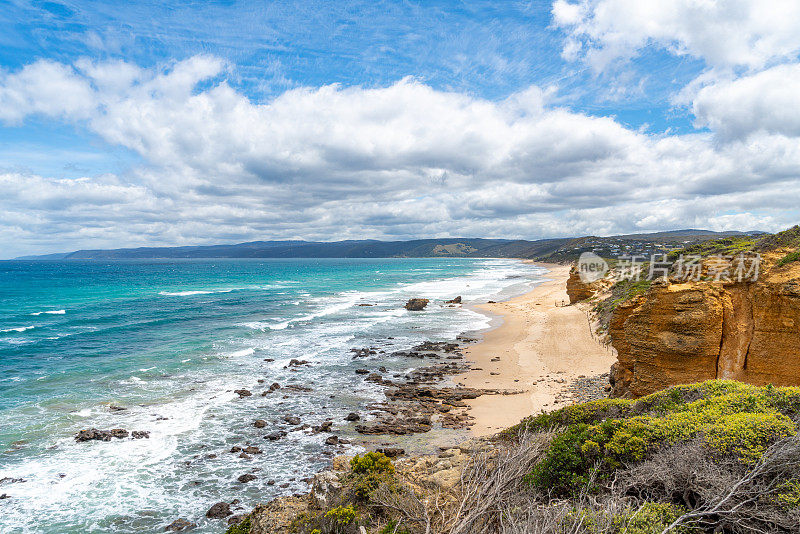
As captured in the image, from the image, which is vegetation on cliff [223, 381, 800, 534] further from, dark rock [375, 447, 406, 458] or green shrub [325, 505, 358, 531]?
dark rock [375, 447, 406, 458]

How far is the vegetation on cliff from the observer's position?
17.5 feet

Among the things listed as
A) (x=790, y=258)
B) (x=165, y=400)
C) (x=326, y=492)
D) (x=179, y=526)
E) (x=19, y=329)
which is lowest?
(x=179, y=526)

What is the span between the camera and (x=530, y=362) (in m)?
25.0

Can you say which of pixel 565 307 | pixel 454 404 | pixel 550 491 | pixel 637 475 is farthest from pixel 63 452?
pixel 565 307

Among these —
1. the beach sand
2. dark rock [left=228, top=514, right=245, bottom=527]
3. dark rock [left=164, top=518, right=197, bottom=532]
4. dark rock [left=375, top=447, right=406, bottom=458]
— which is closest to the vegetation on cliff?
dark rock [left=228, top=514, right=245, bottom=527]

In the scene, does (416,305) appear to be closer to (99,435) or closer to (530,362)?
(530,362)

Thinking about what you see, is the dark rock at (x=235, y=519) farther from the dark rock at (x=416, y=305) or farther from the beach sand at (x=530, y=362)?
the dark rock at (x=416, y=305)

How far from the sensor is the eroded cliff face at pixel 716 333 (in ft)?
33.7

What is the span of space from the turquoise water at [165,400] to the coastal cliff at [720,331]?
1129 centimetres

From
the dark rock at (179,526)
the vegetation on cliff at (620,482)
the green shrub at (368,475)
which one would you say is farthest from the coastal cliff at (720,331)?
the dark rock at (179,526)

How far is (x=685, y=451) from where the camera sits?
6219mm

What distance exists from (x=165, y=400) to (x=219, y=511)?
10769 millimetres

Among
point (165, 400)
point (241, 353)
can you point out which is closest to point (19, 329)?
point (241, 353)

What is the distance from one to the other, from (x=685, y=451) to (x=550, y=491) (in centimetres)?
213
